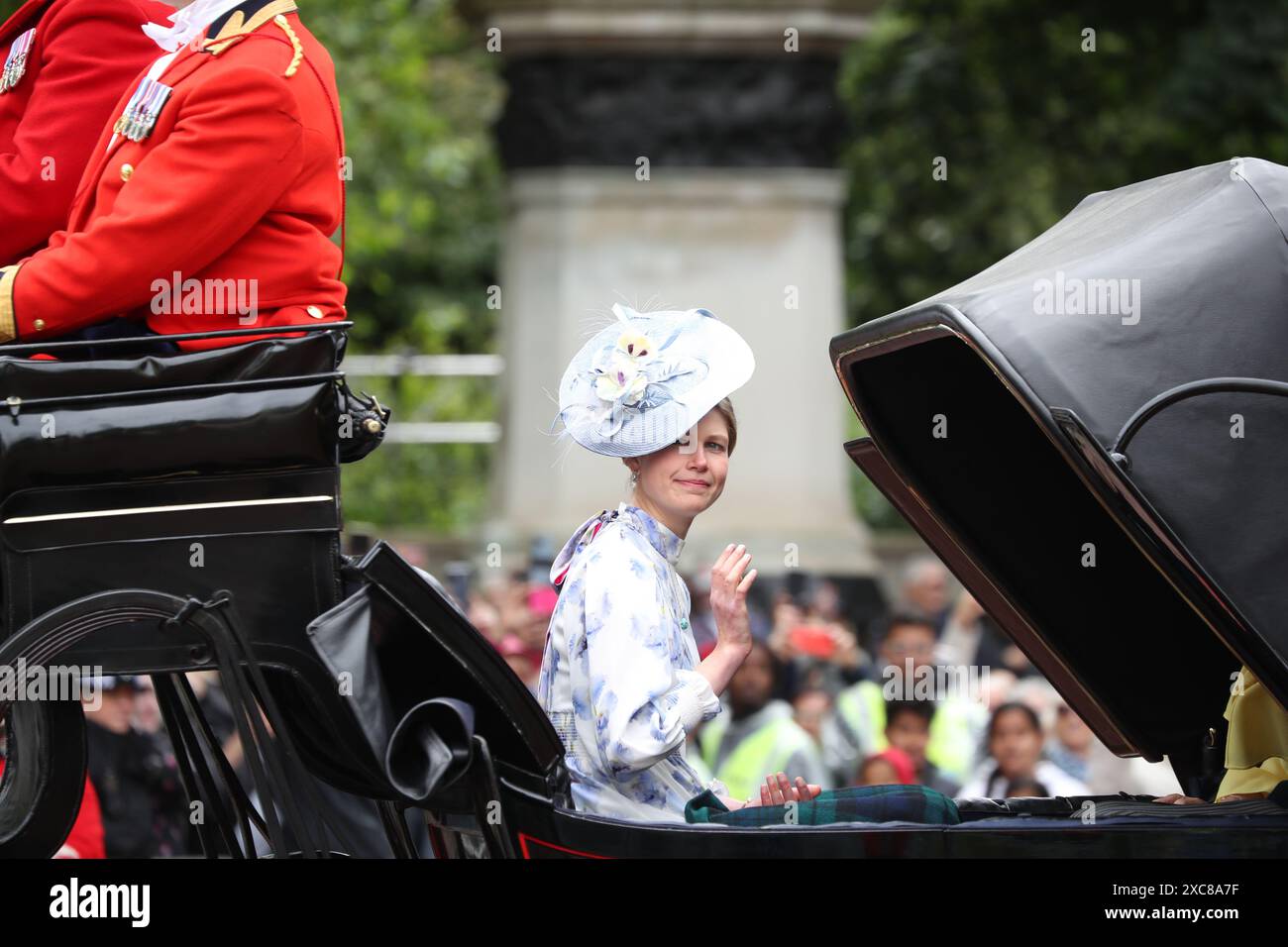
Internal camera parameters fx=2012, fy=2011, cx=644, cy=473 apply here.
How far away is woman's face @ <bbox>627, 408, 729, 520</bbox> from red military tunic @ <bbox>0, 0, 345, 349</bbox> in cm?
82

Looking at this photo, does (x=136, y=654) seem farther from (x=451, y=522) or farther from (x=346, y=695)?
(x=451, y=522)

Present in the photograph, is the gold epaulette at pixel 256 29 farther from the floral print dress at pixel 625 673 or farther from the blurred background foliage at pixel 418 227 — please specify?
the blurred background foliage at pixel 418 227

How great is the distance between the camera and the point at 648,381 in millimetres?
4141

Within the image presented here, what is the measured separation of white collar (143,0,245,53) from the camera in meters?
4.27

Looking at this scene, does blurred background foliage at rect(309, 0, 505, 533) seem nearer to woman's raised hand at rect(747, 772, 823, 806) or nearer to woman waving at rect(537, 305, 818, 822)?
woman waving at rect(537, 305, 818, 822)

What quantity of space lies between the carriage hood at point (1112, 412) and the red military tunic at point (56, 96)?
1.71m

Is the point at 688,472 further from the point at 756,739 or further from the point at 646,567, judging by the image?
the point at 756,739

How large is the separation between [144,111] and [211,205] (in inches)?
11.0

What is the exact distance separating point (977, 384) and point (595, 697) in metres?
1.35

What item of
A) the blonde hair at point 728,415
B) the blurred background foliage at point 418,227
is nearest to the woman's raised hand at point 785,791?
the blonde hair at point 728,415

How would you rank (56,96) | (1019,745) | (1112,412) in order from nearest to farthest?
(1112,412), (56,96), (1019,745)

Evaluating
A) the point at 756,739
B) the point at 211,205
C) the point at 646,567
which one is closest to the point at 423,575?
the point at 646,567

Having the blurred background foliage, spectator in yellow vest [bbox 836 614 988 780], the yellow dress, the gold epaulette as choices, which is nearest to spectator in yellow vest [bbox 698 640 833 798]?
spectator in yellow vest [bbox 836 614 988 780]

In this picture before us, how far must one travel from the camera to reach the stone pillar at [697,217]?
11.0m
